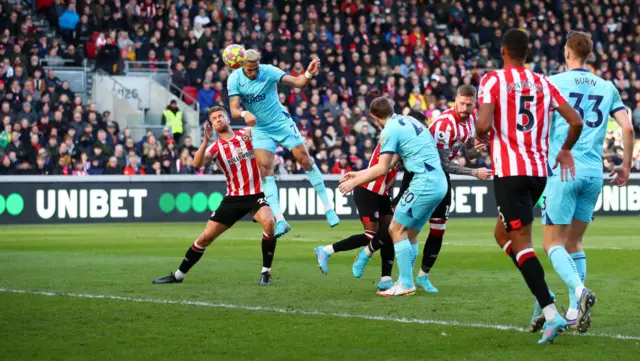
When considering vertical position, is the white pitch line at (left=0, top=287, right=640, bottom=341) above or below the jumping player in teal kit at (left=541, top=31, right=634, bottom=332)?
below

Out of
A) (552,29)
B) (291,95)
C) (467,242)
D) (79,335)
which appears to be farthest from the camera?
(552,29)

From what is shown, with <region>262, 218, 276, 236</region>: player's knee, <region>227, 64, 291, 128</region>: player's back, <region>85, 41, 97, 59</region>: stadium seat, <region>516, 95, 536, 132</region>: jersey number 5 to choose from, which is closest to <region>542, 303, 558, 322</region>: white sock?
<region>516, 95, 536, 132</region>: jersey number 5

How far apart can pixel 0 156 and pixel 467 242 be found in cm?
1232

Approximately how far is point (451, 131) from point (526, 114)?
127 inches

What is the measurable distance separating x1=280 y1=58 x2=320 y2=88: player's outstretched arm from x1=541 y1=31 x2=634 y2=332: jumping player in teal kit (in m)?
4.20

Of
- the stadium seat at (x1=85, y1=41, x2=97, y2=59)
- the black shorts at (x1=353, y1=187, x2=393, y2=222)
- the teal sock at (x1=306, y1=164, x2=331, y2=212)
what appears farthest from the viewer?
the stadium seat at (x1=85, y1=41, x2=97, y2=59)

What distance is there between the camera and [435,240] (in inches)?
423

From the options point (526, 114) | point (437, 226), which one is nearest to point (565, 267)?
point (526, 114)

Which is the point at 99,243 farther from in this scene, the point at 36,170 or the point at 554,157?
the point at 554,157

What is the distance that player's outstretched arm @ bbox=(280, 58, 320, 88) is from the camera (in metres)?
11.9

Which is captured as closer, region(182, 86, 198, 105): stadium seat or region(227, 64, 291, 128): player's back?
region(227, 64, 291, 128): player's back

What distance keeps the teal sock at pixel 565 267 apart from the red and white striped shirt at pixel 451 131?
312 centimetres

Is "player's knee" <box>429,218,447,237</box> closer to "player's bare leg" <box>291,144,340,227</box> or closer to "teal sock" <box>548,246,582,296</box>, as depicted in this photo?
"player's bare leg" <box>291,144,340,227</box>

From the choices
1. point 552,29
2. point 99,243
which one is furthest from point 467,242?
point 552,29
